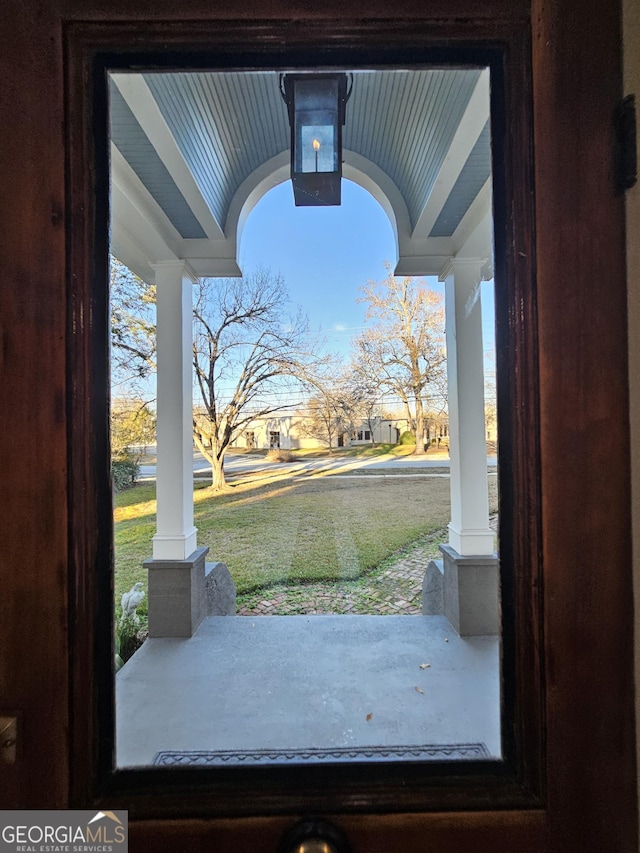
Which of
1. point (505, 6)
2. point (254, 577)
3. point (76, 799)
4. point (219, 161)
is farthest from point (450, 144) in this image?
point (254, 577)

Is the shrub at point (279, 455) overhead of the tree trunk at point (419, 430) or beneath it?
beneath

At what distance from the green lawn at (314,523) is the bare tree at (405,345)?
41 cm

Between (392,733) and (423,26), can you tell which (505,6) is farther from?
(392,733)

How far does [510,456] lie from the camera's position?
0.56 meters

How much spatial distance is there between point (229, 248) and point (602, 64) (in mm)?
1955

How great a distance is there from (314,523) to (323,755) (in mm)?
1729

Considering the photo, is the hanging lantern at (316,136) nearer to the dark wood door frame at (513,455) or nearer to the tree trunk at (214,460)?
the dark wood door frame at (513,455)

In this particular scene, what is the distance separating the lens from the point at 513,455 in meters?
0.56

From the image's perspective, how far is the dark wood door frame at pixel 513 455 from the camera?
506 mm

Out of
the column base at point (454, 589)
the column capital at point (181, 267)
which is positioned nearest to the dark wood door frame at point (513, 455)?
the column base at point (454, 589)

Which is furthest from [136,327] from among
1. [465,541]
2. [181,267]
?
[465,541]

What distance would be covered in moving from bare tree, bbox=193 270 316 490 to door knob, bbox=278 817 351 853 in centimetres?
172

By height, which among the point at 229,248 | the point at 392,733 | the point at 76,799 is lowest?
the point at 392,733

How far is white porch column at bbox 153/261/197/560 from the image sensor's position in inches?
71.0
